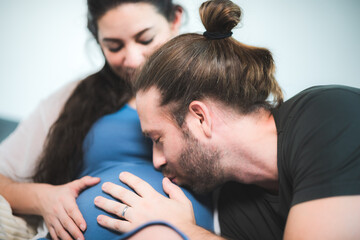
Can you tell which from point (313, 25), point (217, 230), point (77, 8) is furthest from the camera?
point (77, 8)

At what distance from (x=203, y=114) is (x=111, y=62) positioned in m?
0.55

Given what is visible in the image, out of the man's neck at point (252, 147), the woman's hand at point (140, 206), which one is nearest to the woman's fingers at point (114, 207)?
the woman's hand at point (140, 206)

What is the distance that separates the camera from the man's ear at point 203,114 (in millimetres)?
830

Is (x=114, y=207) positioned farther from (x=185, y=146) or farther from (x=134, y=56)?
(x=134, y=56)

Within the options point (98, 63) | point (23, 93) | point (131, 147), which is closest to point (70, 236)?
point (131, 147)

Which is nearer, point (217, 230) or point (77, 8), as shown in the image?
point (217, 230)

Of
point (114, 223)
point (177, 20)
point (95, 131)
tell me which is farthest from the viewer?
point (177, 20)

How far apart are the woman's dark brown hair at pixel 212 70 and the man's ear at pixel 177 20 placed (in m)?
0.38

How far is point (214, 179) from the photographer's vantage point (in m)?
0.88

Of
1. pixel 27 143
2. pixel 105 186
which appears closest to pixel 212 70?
pixel 105 186

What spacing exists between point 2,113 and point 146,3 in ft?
4.86

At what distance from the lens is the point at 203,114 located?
0.84 meters

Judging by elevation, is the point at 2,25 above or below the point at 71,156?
above

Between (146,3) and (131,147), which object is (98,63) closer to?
(146,3)
